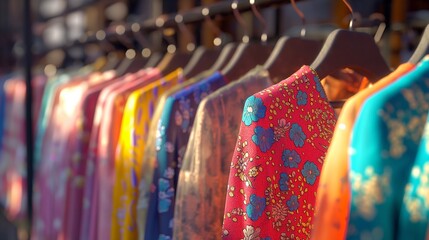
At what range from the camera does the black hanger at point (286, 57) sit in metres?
0.85

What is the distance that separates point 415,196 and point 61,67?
1999 millimetres

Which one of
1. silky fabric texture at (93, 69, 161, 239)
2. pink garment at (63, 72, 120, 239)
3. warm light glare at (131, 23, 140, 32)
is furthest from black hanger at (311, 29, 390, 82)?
warm light glare at (131, 23, 140, 32)

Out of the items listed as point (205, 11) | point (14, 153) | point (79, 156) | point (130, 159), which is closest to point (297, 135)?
point (130, 159)

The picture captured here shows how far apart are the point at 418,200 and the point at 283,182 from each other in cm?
22

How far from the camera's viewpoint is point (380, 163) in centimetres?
48

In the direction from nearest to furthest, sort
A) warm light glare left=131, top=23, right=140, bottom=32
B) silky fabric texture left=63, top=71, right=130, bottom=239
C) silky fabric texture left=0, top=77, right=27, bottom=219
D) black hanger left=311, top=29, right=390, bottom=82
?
1. black hanger left=311, top=29, right=390, bottom=82
2. silky fabric texture left=63, top=71, right=130, bottom=239
3. warm light glare left=131, top=23, right=140, bottom=32
4. silky fabric texture left=0, top=77, right=27, bottom=219

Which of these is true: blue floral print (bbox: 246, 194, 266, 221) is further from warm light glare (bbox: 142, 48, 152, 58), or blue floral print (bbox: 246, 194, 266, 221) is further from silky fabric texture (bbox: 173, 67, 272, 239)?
warm light glare (bbox: 142, 48, 152, 58)

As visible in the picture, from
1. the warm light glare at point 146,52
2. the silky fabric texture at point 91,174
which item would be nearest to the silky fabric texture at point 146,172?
the silky fabric texture at point 91,174

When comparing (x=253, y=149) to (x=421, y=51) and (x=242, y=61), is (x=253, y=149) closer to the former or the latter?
(x=421, y=51)

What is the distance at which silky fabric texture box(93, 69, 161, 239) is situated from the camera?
3.44 ft

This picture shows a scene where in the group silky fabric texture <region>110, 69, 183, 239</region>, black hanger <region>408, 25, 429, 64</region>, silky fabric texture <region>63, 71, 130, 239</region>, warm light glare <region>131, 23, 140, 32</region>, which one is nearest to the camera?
black hanger <region>408, 25, 429, 64</region>

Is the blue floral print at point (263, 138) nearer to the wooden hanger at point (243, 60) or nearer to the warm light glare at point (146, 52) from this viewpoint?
the wooden hanger at point (243, 60)

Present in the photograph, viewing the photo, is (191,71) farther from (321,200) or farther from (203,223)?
(321,200)

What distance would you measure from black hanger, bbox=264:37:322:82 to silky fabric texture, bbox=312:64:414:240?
34 cm
